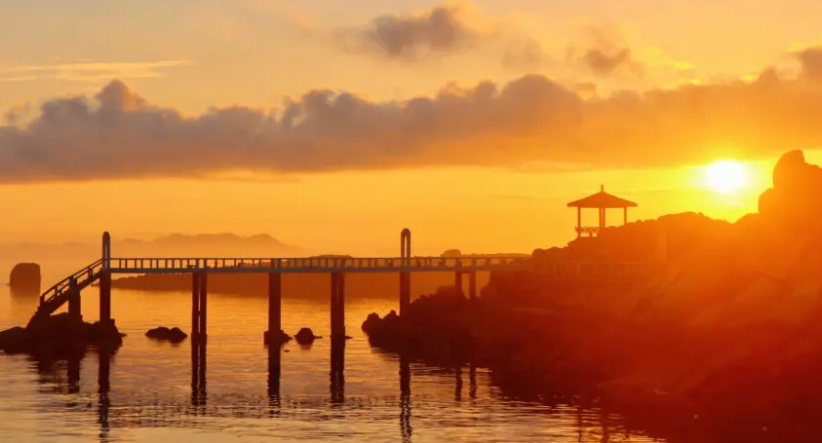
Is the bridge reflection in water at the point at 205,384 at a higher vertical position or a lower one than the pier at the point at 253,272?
lower

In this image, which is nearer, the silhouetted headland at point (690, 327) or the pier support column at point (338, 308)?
the silhouetted headland at point (690, 327)

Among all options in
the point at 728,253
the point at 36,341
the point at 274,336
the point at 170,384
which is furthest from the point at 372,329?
the point at 728,253

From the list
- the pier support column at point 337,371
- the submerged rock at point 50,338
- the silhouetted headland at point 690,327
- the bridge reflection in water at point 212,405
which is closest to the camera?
the bridge reflection in water at point 212,405

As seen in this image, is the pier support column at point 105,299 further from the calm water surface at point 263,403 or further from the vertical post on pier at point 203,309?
the vertical post on pier at point 203,309

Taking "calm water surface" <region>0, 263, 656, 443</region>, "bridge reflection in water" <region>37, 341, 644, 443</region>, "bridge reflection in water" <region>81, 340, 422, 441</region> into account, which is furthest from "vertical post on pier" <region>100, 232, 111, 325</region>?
"bridge reflection in water" <region>37, 341, 644, 443</region>

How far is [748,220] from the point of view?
73.9 meters

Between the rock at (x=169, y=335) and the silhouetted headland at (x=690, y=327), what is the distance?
20.5 metres

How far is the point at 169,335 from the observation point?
337 feet

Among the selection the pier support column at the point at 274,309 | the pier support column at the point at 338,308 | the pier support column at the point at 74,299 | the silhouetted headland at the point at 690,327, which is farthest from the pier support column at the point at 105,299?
the silhouetted headland at the point at 690,327

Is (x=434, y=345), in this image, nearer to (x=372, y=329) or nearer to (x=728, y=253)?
(x=372, y=329)

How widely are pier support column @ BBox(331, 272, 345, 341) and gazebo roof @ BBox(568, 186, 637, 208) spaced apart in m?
18.8

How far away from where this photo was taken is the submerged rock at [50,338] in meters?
89.9

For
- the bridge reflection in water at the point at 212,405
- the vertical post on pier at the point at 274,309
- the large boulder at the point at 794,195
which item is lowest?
the bridge reflection in water at the point at 212,405

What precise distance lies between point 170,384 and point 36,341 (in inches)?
915
